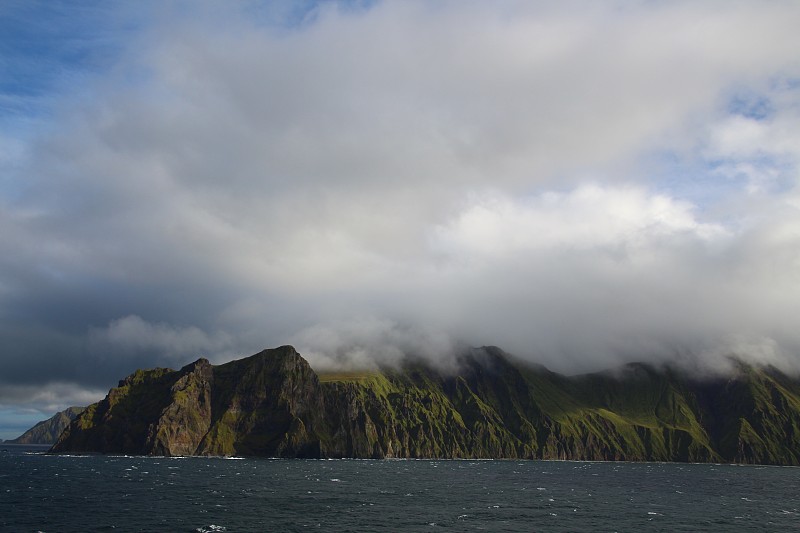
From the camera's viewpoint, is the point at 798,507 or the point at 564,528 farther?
the point at 798,507

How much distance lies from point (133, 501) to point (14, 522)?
36576 mm

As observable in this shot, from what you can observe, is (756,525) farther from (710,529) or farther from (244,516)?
(244,516)

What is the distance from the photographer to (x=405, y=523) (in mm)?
134750

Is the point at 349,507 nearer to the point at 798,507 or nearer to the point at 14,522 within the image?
the point at 14,522

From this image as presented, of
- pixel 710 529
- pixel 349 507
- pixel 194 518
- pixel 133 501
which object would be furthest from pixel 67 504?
pixel 710 529

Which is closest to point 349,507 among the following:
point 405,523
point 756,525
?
point 405,523

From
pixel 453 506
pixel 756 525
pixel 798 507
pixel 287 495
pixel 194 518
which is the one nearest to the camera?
pixel 194 518

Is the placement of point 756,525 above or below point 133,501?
below

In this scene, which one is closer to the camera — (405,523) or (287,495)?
(405,523)

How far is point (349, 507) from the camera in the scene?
516ft

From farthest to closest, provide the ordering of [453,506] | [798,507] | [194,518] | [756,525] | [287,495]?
1. [798,507]
2. [287,495]
3. [453,506]
4. [756,525]
5. [194,518]

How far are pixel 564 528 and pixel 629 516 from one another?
33488mm

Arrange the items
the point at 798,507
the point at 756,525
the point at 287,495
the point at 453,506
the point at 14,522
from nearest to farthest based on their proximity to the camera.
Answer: the point at 14,522 < the point at 756,525 < the point at 453,506 < the point at 287,495 < the point at 798,507

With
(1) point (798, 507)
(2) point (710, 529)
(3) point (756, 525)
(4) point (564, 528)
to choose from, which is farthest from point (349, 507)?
(1) point (798, 507)
